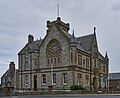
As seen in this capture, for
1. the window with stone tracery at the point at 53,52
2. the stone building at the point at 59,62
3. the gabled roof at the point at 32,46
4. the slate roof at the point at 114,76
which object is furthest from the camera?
the slate roof at the point at 114,76

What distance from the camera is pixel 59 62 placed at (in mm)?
54750

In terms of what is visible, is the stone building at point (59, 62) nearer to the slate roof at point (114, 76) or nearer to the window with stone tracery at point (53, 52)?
the window with stone tracery at point (53, 52)

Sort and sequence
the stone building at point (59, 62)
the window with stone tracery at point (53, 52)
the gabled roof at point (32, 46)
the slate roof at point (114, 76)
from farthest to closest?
1. the slate roof at point (114, 76)
2. the gabled roof at point (32, 46)
3. the window with stone tracery at point (53, 52)
4. the stone building at point (59, 62)

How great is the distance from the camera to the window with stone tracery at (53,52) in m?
55.4

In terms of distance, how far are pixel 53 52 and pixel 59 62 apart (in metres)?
3.02

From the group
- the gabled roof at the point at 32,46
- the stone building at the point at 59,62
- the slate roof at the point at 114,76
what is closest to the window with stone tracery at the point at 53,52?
the stone building at the point at 59,62

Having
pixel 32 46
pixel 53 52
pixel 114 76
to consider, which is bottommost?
pixel 114 76

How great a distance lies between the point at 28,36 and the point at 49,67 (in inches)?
620

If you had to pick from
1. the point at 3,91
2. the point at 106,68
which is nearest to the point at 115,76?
the point at 106,68

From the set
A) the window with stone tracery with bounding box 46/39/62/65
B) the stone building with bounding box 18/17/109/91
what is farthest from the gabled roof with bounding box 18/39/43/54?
the window with stone tracery with bounding box 46/39/62/65

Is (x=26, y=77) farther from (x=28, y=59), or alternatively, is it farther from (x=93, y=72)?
(x=93, y=72)

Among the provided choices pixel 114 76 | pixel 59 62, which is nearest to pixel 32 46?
pixel 59 62

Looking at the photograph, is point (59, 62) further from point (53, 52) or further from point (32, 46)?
point (32, 46)

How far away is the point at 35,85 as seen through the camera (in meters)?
59.5
